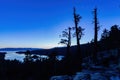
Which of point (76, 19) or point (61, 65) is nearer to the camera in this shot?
point (61, 65)

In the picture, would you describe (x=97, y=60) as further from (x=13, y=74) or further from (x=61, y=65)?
(x=13, y=74)

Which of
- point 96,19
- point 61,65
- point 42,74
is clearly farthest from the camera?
point 96,19

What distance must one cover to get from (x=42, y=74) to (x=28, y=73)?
2.92m

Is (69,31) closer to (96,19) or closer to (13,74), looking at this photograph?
(96,19)

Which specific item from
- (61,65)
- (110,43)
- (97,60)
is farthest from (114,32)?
(61,65)

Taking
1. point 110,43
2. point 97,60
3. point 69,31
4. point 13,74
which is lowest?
point 13,74

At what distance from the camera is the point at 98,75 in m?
15.9

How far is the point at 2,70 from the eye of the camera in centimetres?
2775

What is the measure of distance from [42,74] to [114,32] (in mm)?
13576

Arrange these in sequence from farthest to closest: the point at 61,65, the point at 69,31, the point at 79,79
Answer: the point at 69,31 → the point at 61,65 → the point at 79,79

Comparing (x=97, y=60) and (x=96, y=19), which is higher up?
(x=96, y=19)

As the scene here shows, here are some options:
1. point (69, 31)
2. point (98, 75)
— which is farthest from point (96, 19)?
point (98, 75)

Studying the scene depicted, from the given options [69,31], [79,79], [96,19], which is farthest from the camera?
[69,31]

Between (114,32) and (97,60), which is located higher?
(114,32)
